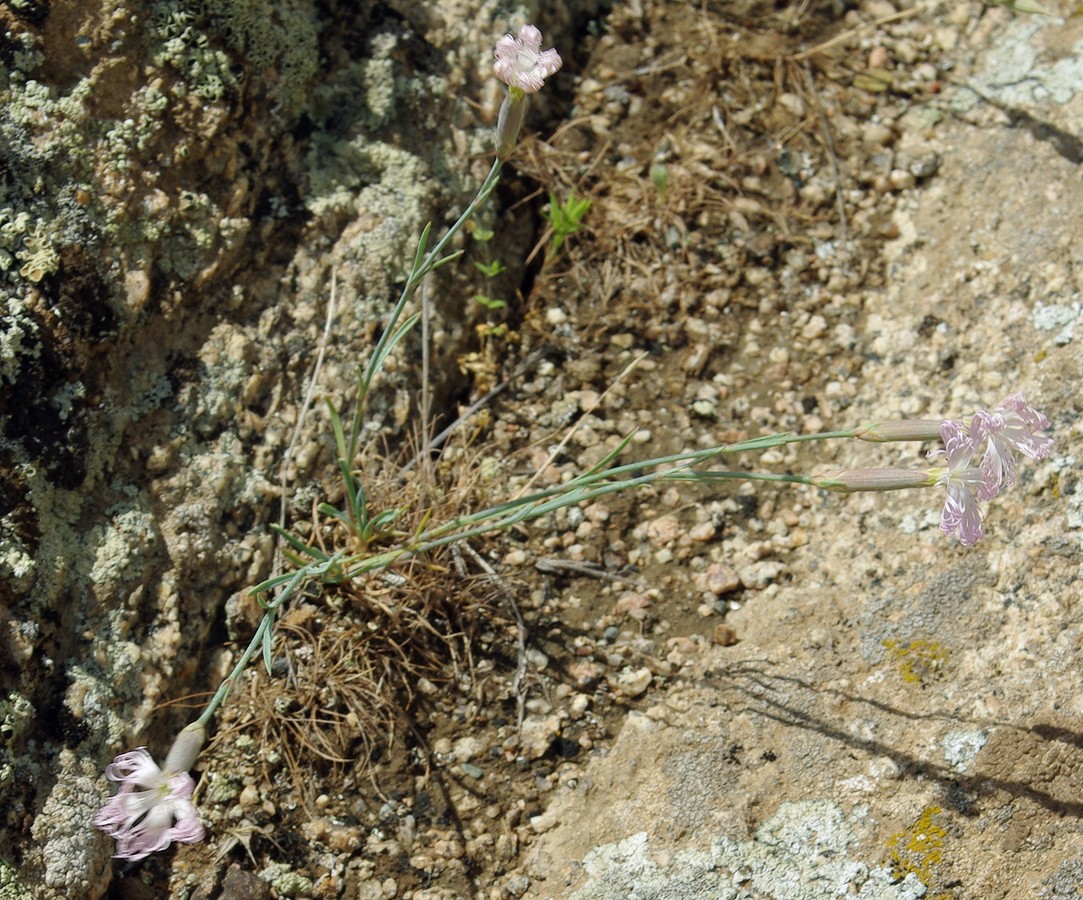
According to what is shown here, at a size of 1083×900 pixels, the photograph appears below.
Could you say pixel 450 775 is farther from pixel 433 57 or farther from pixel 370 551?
pixel 433 57

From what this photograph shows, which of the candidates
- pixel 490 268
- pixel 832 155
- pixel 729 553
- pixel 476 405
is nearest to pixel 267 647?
pixel 476 405

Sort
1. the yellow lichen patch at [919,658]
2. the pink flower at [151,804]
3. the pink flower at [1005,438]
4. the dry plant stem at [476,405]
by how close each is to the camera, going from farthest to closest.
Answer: the dry plant stem at [476,405], the yellow lichen patch at [919,658], the pink flower at [1005,438], the pink flower at [151,804]

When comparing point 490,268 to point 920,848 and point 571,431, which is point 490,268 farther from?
point 920,848

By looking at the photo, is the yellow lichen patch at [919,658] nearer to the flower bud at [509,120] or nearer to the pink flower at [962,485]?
the pink flower at [962,485]

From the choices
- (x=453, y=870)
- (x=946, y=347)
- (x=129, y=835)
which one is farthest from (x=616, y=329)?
(x=129, y=835)

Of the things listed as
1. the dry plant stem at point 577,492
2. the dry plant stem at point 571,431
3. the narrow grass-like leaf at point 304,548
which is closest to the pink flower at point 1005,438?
the dry plant stem at point 577,492

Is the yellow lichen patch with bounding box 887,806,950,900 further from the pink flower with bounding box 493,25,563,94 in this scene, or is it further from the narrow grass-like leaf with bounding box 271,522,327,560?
the pink flower with bounding box 493,25,563,94

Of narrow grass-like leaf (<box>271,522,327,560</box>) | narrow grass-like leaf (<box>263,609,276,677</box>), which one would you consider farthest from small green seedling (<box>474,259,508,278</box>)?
narrow grass-like leaf (<box>263,609,276,677</box>)
